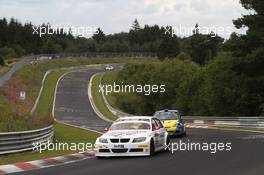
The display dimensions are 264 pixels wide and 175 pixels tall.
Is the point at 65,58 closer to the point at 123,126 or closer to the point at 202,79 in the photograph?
the point at 202,79

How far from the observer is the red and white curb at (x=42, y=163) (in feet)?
50.5

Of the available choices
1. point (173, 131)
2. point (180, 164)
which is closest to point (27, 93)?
point (173, 131)

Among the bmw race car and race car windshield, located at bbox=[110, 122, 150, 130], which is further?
the bmw race car

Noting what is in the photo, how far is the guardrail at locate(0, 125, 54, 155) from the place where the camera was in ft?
62.6

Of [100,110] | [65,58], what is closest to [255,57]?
[100,110]

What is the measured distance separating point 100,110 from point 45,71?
37.9 m

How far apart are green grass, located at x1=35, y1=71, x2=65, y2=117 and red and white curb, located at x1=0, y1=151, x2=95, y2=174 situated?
26249 mm

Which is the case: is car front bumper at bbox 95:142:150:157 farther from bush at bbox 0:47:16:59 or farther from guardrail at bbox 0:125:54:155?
bush at bbox 0:47:16:59

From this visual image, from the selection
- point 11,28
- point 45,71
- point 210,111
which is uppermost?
point 11,28

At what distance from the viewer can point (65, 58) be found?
134m

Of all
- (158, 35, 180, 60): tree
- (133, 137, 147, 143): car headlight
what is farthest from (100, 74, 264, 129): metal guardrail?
(158, 35, 180, 60): tree

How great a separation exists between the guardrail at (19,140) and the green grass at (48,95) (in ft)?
77.7

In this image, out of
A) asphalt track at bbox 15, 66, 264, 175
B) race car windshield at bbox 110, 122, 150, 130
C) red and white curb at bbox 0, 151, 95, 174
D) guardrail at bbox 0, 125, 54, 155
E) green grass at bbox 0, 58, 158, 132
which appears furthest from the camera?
green grass at bbox 0, 58, 158, 132

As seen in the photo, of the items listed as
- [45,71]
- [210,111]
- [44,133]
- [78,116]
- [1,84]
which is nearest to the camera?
[44,133]
